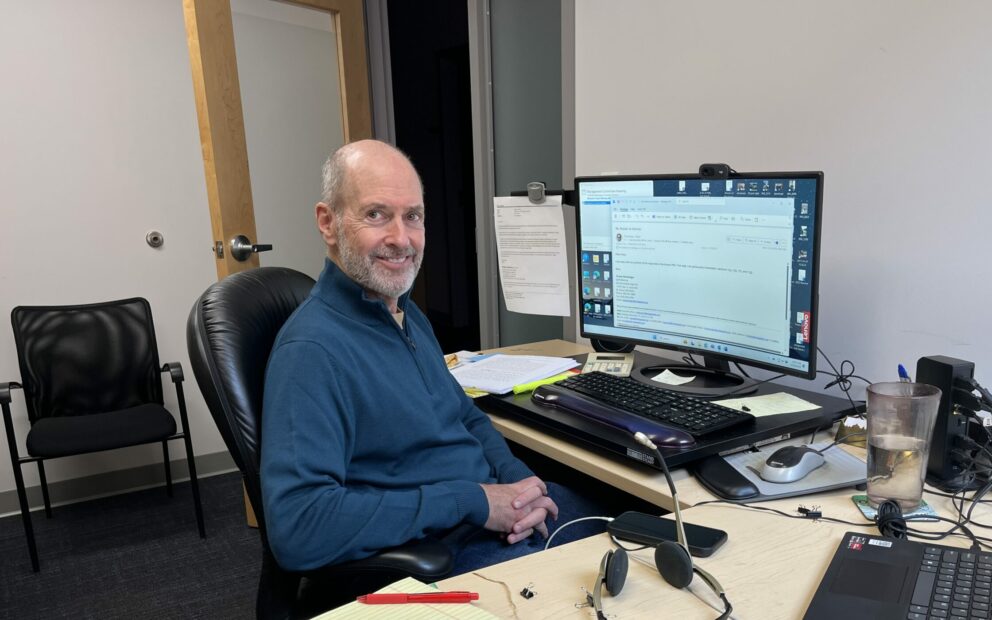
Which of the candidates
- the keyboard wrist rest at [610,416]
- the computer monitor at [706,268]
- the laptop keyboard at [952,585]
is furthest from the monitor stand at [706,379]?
the laptop keyboard at [952,585]

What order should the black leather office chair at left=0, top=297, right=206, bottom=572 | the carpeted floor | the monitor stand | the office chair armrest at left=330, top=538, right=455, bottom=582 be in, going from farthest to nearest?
the black leather office chair at left=0, top=297, right=206, bottom=572
the carpeted floor
the monitor stand
the office chair armrest at left=330, top=538, right=455, bottom=582

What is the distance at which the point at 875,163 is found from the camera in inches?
56.5

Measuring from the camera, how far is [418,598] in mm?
777

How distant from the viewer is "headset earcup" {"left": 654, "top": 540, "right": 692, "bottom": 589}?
0.81 m

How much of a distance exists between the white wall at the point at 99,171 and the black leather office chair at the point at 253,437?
2099mm

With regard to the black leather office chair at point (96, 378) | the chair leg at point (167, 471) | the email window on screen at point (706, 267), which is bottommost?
the chair leg at point (167, 471)

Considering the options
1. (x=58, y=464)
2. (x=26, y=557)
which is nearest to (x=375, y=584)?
(x=26, y=557)

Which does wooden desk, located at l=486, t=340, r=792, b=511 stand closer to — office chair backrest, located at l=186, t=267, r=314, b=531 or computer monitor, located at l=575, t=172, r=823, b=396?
computer monitor, located at l=575, t=172, r=823, b=396

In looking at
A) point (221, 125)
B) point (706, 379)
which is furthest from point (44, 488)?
point (706, 379)

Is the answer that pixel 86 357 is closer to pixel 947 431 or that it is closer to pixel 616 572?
pixel 616 572

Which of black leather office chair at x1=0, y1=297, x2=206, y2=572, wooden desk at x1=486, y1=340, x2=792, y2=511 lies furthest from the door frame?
wooden desk at x1=486, y1=340, x2=792, y2=511

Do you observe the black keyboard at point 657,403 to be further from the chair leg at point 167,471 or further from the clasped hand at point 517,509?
the chair leg at point 167,471

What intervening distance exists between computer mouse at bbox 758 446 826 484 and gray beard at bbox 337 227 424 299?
0.74 meters

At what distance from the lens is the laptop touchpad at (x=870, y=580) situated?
2.53 ft
